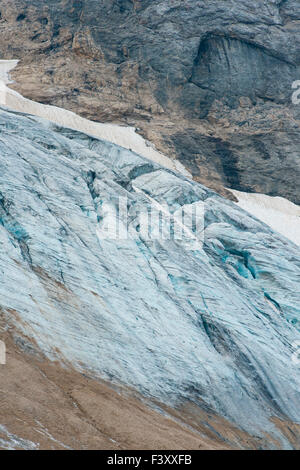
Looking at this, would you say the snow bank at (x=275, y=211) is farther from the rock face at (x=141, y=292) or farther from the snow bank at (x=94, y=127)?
the rock face at (x=141, y=292)

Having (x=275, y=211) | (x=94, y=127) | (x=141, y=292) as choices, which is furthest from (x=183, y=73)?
(x=141, y=292)

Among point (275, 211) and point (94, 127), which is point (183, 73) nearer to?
point (94, 127)

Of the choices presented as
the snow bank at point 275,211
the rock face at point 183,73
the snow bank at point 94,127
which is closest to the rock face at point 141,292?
the snow bank at point 275,211

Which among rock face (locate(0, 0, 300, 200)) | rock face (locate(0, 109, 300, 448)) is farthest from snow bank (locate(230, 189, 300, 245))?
rock face (locate(0, 109, 300, 448))

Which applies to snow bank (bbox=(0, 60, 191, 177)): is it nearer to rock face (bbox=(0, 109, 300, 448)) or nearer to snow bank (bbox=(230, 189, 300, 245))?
snow bank (bbox=(230, 189, 300, 245))

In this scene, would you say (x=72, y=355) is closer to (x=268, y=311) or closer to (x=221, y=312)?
(x=221, y=312)
